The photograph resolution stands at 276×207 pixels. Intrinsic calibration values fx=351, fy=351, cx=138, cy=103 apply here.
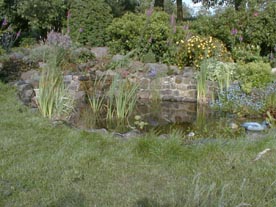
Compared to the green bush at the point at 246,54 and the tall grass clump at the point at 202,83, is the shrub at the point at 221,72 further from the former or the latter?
the green bush at the point at 246,54

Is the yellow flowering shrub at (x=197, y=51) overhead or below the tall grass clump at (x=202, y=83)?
overhead

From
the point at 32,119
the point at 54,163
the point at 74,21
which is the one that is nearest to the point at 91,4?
the point at 74,21

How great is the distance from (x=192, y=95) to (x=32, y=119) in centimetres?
367

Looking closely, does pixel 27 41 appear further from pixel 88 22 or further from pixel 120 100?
pixel 120 100

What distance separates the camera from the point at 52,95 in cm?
485

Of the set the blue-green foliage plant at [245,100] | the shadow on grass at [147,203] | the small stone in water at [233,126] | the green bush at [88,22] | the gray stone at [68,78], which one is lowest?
the shadow on grass at [147,203]

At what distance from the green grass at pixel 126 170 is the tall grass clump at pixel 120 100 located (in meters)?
1.04

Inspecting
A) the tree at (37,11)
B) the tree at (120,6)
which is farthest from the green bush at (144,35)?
the tree at (120,6)

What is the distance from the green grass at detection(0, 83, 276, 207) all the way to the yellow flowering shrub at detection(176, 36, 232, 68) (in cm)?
410

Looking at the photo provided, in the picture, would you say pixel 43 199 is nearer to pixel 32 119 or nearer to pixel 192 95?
pixel 32 119

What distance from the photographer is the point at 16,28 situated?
501 inches

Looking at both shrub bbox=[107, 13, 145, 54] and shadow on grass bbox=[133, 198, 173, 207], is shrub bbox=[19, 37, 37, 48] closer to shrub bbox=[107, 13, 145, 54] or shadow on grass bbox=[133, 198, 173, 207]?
shrub bbox=[107, 13, 145, 54]

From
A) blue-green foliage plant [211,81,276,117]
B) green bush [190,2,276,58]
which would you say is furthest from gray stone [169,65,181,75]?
green bush [190,2,276,58]

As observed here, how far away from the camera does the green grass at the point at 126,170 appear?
2.61m
